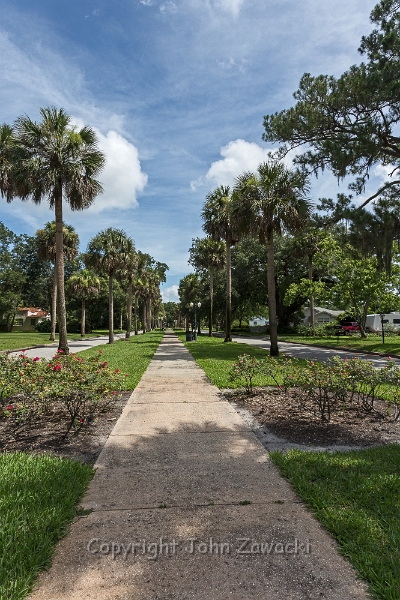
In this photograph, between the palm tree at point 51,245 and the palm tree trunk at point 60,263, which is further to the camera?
the palm tree at point 51,245

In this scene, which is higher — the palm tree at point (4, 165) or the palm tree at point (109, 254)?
the palm tree at point (4, 165)

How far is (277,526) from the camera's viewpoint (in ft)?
9.14

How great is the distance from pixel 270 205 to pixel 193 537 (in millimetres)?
14768

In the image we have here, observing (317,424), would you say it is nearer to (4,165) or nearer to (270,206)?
(270,206)

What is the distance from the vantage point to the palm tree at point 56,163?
14.3m

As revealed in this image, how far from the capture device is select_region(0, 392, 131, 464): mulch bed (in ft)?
15.1

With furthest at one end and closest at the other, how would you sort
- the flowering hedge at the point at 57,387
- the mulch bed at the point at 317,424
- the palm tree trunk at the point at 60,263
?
the palm tree trunk at the point at 60,263 < the flowering hedge at the point at 57,387 < the mulch bed at the point at 317,424

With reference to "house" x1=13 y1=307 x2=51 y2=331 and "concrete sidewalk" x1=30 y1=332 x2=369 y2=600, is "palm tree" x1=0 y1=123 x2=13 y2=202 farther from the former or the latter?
"house" x1=13 y1=307 x2=51 y2=331

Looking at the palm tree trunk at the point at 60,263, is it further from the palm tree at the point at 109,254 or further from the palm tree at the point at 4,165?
the palm tree at the point at 109,254

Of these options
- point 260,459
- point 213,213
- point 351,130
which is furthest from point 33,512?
point 213,213

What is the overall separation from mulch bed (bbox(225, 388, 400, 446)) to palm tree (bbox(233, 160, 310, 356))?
9.63 m

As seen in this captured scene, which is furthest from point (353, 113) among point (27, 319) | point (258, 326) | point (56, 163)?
point (27, 319)

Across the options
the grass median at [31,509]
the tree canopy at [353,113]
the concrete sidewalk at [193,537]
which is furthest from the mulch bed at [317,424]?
the tree canopy at [353,113]

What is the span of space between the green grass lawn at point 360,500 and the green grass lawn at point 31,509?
1939 millimetres
